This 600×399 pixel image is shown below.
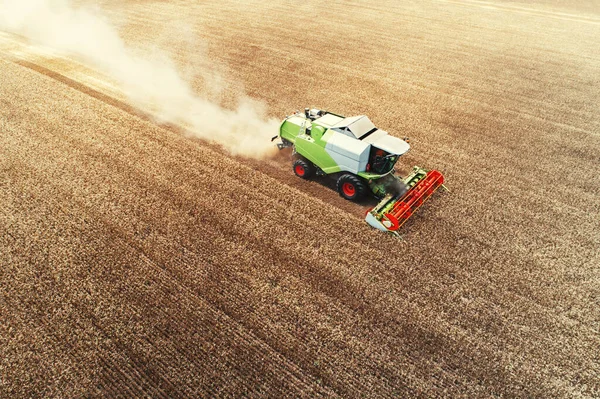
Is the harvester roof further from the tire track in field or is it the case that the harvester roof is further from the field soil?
the tire track in field

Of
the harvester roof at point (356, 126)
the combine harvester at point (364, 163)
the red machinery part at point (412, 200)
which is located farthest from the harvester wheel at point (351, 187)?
the harvester roof at point (356, 126)

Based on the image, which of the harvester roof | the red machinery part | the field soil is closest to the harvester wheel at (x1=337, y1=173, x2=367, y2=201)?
the field soil

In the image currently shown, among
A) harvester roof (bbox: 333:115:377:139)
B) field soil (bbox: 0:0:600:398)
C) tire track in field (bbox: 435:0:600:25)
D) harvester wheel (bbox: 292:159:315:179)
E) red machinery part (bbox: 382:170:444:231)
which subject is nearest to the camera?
field soil (bbox: 0:0:600:398)

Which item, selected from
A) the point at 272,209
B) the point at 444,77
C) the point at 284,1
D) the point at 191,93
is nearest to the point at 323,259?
the point at 272,209

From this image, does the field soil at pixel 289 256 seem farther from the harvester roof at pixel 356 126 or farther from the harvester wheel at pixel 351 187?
the harvester roof at pixel 356 126

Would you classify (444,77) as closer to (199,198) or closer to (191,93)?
(191,93)

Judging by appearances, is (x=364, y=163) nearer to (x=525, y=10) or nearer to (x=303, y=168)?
(x=303, y=168)
